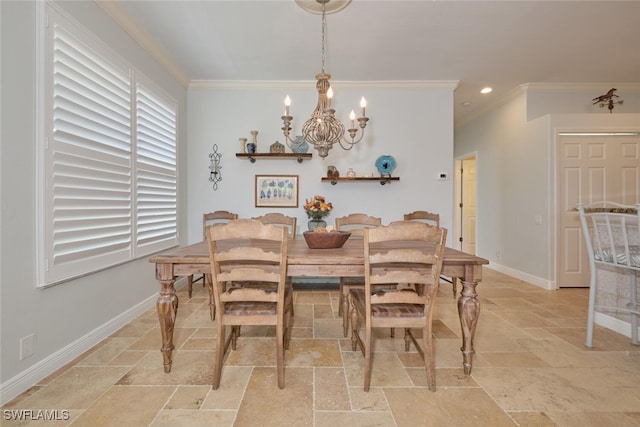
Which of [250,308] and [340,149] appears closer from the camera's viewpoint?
[250,308]

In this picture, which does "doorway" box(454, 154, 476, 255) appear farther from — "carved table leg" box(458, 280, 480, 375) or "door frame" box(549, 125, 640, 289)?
"carved table leg" box(458, 280, 480, 375)

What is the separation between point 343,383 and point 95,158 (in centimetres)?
238

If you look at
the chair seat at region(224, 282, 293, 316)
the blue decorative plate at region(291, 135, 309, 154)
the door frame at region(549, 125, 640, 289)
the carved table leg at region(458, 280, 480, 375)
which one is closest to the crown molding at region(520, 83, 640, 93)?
the door frame at region(549, 125, 640, 289)

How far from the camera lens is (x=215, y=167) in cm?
390

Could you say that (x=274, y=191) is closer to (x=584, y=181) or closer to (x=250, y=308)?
(x=250, y=308)

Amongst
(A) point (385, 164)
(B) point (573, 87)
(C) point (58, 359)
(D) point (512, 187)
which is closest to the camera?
(C) point (58, 359)

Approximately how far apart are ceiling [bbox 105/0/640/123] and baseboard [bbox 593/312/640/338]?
264 centimetres

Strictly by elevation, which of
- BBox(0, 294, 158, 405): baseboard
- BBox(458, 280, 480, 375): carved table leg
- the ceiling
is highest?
the ceiling

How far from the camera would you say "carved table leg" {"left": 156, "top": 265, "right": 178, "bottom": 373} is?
5.84ft

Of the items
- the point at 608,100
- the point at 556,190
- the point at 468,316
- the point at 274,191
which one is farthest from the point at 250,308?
the point at 608,100

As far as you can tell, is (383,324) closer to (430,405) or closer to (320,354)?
(430,405)

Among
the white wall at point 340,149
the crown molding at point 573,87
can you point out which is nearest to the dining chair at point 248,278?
the white wall at point 340,149

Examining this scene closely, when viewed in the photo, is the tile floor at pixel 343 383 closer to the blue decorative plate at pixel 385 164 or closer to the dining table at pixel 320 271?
the dining table at pixel 320 271

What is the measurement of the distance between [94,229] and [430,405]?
2542 mm
